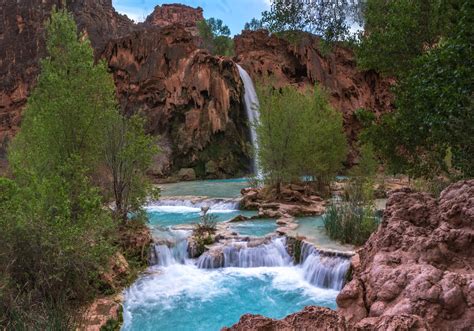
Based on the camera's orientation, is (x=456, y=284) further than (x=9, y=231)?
No

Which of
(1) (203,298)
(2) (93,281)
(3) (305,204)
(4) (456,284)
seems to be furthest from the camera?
(3) (305,204)

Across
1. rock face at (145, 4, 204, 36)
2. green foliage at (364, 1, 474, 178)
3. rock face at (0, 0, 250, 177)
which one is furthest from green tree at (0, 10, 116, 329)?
rock face at (145, 4, 204, 36)

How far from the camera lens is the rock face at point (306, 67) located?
4644 cm

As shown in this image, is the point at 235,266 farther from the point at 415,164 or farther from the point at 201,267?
the point at 415,164

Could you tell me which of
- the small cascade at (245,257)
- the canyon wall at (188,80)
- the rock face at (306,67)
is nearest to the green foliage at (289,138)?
the small cascade at (245,257)

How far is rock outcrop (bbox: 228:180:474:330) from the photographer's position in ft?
10.2

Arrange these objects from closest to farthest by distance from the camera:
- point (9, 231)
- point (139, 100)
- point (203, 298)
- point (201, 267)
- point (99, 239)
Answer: point (9, 231) → point (99, 239) → point (203, 298) → point (201, 267) → point (139, 100)

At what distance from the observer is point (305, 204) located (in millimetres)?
20641

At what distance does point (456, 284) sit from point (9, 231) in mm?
6959

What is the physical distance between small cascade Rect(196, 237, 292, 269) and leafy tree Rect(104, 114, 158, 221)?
2820 mm

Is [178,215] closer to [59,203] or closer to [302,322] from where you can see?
[59,203]

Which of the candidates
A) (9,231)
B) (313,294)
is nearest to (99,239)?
(9,231)

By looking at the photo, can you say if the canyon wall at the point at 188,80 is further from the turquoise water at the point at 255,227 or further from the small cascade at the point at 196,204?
the turquoise water at the point at 255,227

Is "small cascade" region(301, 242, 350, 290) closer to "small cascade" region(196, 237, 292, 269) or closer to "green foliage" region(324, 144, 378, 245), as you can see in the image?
"small cascade" region(196, 237, 292, 269)
